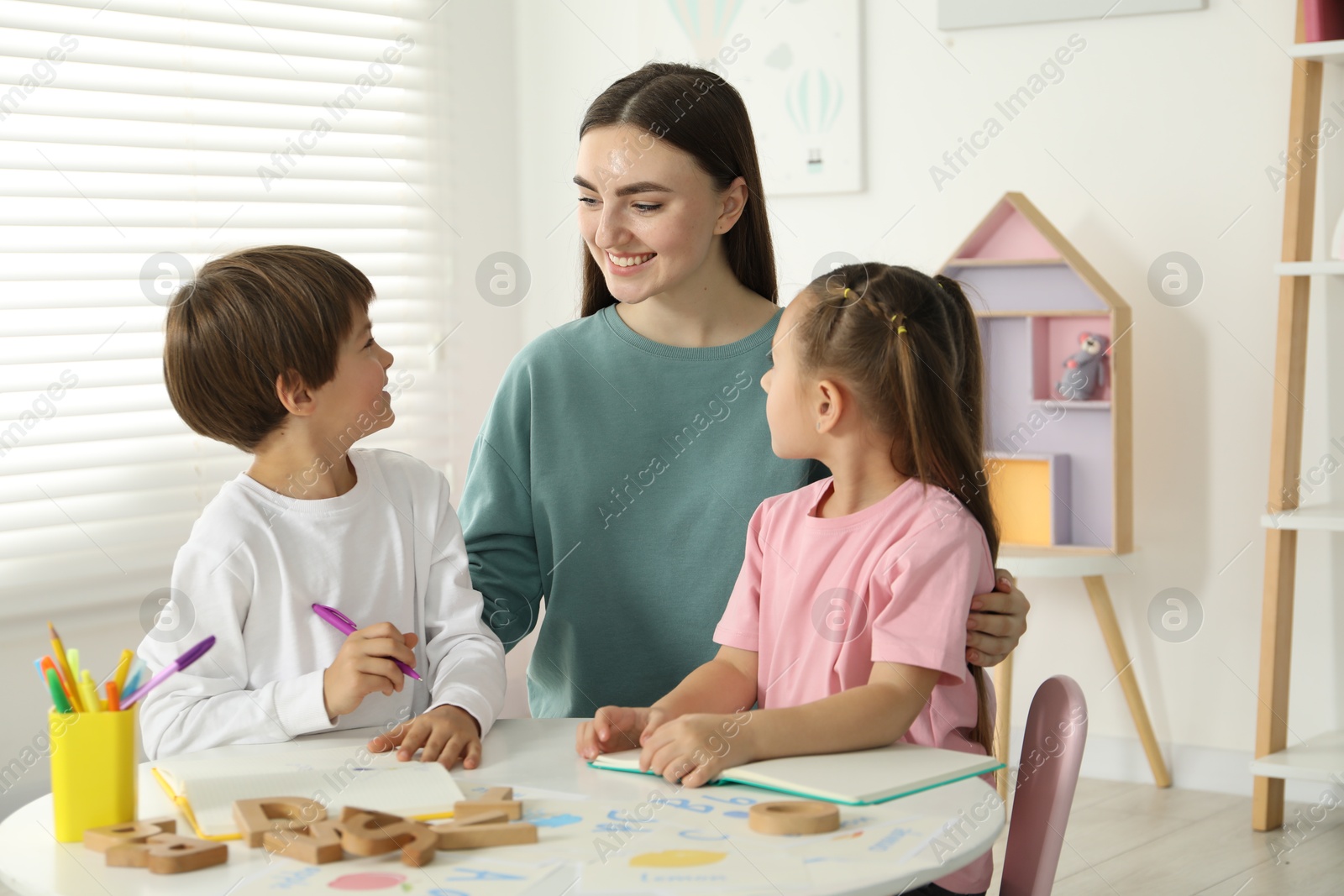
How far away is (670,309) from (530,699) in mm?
568

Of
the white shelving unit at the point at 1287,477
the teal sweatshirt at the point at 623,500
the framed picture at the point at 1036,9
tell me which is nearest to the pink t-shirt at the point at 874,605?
the teal sweatshirt at the point at 623,500

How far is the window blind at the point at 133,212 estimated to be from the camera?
2.61 m

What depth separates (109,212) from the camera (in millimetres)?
2748

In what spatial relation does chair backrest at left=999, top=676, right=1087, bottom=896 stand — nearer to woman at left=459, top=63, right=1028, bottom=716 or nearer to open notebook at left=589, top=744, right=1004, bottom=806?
open notebook at left=589, top=744, right=1004, bottom=806

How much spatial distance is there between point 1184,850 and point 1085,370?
102 cm

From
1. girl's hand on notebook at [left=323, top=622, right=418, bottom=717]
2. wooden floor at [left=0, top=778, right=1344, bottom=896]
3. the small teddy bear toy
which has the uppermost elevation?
the small teddy bear toy

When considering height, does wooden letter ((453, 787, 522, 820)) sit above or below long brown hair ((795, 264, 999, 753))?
below

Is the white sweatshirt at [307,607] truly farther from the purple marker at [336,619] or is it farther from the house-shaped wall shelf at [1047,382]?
the house-shaped wall shelf at [1047,382]

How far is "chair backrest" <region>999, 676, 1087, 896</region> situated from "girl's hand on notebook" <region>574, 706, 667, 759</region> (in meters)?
0.33

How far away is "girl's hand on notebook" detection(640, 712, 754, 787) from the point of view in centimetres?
106

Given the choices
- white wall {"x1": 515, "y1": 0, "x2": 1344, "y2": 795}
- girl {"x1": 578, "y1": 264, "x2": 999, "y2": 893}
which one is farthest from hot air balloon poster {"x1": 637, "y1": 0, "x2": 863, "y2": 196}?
girl {"x1": 578, "y1": 264, "x2": 999, "y2": 893}

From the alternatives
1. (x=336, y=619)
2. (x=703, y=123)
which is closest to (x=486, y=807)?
(x=336, y=619)

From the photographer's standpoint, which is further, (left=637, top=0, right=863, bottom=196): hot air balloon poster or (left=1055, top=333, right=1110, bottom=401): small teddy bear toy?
(left=637, top=0, right=863, bottom=196): hot air balloon poster

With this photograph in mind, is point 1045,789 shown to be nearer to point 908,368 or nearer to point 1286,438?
point 908,368
